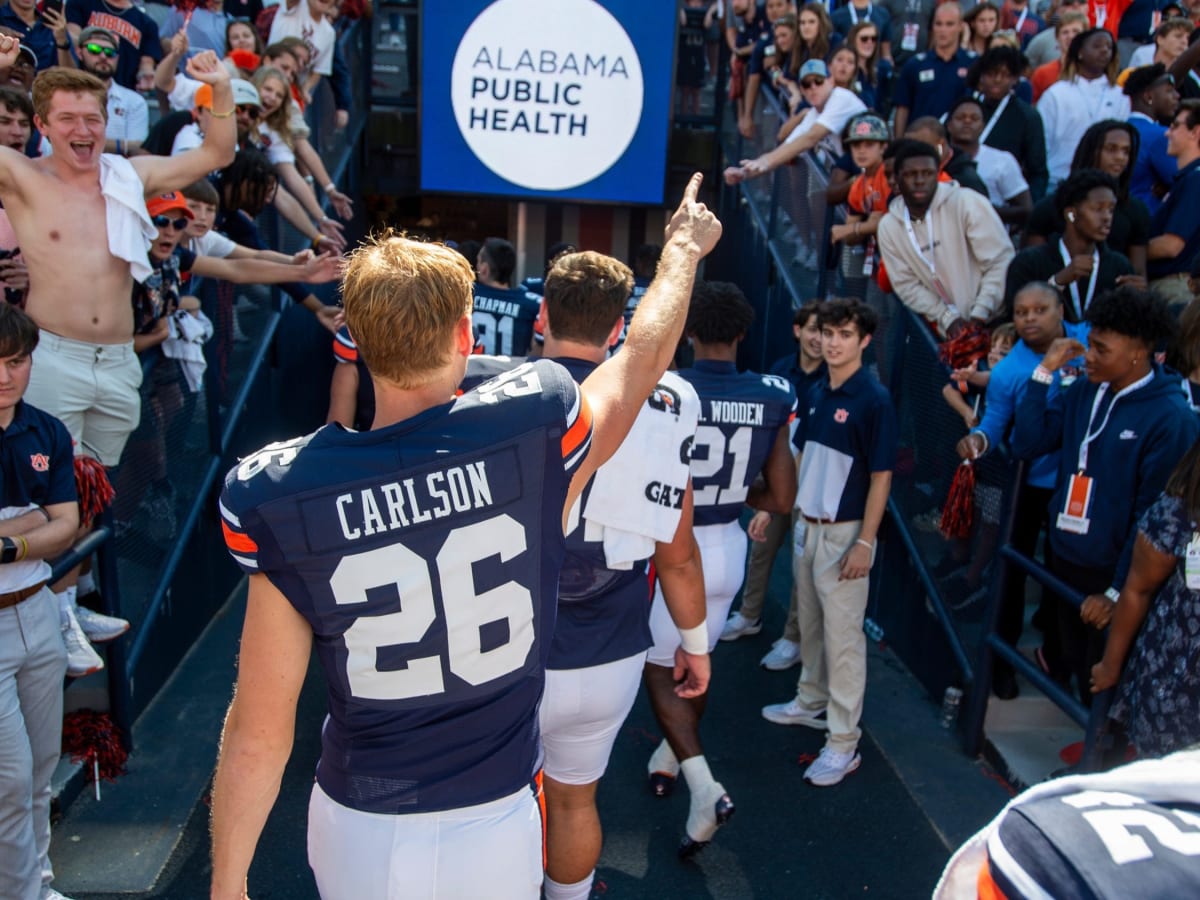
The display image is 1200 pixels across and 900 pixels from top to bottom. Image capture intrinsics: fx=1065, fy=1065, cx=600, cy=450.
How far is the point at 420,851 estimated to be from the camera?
205cm

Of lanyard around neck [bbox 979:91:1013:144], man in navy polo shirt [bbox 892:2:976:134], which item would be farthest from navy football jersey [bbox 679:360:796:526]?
man in navy polo shirt [bbox 892:2:976:134]

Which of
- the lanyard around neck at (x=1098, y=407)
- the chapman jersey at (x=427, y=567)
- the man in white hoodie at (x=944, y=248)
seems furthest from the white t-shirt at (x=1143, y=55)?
the chapman jersey at (x=427, y=567)

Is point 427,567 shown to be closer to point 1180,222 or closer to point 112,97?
point 1180,222

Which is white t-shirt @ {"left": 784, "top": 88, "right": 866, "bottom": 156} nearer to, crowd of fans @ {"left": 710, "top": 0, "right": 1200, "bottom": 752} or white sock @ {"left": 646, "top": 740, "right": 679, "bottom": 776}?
crowd of fans @ {"left": 710, "top": 0, "right": 1200, "bottom": 752}

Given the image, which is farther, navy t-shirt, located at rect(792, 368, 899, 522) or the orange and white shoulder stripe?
navy t-shirt, located at rect(792, 368, 899, 522)

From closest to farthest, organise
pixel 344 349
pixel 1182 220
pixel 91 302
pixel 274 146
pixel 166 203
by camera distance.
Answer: pixel 91 302 → pixel 166 203 → pixel 344 349 → pixel 1182 220 → pixel 274 146

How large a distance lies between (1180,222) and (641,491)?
4.05m

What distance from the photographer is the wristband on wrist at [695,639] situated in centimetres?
330

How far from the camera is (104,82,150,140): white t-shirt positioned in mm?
6500

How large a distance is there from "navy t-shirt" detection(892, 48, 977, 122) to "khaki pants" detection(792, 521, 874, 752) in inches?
187

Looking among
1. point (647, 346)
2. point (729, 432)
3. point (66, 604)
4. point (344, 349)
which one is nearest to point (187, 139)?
point (344, 349)

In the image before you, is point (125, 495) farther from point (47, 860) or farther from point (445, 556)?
point (445, 556)

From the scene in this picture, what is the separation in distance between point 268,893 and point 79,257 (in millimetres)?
2442

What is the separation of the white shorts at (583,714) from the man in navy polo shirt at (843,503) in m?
1.52
